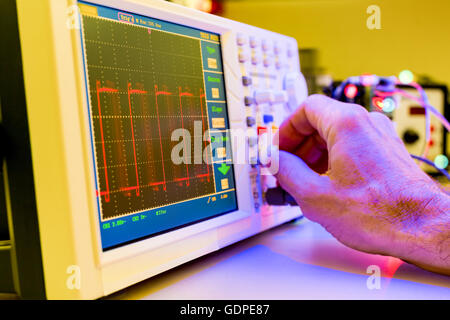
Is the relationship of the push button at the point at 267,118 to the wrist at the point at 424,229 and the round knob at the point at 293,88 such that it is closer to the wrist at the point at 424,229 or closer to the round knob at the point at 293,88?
the round knob at the point at 293,88

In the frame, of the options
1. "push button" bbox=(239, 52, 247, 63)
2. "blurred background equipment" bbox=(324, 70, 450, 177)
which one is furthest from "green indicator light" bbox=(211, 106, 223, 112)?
"blurred background equipment" bbox=(324, 70, 450, 177)

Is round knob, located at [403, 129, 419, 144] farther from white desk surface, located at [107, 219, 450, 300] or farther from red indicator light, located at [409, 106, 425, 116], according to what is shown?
white desk surface, located at [107, 219, 450, 300]

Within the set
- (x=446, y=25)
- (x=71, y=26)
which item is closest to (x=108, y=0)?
(x=71, y=26)

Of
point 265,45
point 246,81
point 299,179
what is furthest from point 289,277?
point 265,45

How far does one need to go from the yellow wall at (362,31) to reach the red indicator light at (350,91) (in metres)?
0.98

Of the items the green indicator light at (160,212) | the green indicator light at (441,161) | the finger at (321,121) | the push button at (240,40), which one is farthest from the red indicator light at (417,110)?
the green indicator light at (160,212)

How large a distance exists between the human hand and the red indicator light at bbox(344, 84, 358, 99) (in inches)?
24.8

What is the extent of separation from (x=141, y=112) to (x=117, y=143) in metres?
0.07

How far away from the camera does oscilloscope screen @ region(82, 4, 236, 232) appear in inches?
20.4

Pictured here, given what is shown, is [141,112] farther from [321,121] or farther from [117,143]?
[321,121]

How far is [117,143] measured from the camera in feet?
1.75

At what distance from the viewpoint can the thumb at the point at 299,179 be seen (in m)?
0.65

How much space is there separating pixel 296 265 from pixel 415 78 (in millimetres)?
1728
